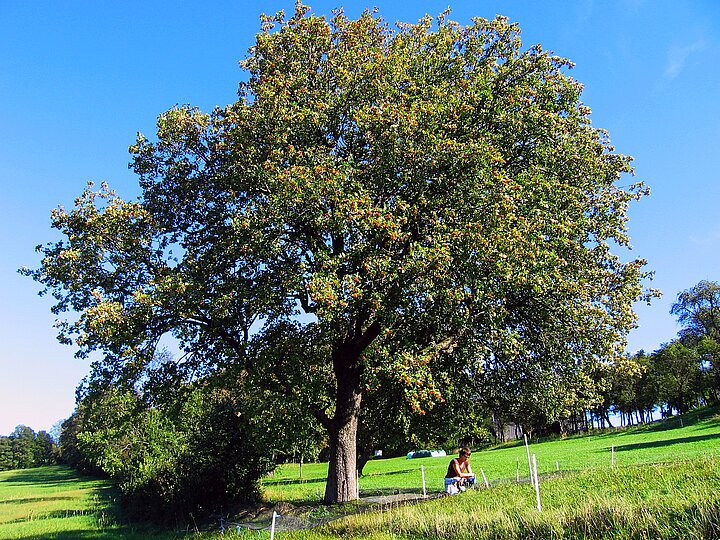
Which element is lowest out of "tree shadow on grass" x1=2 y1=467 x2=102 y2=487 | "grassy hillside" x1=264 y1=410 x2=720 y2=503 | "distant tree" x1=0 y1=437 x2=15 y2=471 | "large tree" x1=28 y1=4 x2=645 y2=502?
"distant tree" x1=0 y1=437 x2=15 y2=471

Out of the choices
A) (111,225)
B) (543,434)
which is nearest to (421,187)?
(111,225)

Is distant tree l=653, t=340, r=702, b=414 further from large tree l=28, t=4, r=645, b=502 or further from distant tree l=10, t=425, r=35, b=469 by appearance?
distant tree l=10, t=425, r=35, b=469

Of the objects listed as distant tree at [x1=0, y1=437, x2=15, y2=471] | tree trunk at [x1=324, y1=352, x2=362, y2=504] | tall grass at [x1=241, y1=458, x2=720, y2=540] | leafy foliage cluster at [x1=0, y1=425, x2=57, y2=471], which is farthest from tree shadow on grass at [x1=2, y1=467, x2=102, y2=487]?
distant tree at [x1=0, y1=437, x2=15, y2=471]

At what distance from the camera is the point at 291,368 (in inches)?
742

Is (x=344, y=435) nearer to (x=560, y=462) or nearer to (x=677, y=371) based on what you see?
(x=560, y=462)

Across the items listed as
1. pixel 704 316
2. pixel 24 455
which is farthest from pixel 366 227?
pixel 24 455

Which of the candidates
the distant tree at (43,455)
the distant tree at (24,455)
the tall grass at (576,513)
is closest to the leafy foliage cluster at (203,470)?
the tall grass at (576,513)

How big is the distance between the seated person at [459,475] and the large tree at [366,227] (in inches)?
123

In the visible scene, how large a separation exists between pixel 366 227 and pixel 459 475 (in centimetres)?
1038

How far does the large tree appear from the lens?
16266mm

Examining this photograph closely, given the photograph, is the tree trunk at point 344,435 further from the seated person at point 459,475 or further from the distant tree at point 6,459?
the distant tree at point 6,459

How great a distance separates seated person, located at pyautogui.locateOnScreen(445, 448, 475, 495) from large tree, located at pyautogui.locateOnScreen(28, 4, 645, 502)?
3.12m

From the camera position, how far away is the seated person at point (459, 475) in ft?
62.8

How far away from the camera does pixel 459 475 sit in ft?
63.8
